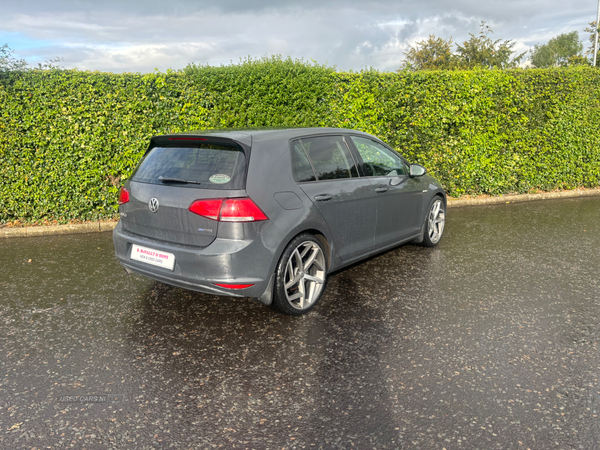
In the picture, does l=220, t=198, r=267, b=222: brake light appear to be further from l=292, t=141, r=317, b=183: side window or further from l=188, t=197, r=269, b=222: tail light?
l=292, t=141, r=317, b=183: side window

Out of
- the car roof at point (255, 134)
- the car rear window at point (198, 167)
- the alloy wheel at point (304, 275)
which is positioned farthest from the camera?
the alloy wheel at point (304, 275)

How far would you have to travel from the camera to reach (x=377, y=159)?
542cm

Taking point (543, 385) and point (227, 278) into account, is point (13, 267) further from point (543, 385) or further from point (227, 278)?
point (543, 385)

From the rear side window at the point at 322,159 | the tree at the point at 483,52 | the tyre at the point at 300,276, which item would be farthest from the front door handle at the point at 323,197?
the tree at the point at 483,52

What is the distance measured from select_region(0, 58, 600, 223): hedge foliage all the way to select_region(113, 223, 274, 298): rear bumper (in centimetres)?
485

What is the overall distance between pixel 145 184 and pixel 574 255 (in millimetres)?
5262

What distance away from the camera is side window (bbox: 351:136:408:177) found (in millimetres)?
5152

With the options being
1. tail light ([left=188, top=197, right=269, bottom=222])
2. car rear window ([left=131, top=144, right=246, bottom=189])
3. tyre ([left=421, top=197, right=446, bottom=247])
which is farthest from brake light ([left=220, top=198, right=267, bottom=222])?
tyre ([left=421, top=197, right=446, bottom=247])

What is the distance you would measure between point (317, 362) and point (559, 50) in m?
68.3

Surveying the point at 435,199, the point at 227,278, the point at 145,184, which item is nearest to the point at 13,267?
the point at 145,184

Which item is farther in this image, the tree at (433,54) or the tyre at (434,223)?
the tree at (433,54)

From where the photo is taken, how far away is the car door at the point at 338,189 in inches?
171

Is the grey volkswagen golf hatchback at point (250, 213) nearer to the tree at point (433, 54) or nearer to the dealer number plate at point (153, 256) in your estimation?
the dealer number plate at point (153, 256)

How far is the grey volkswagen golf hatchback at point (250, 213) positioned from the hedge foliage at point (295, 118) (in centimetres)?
409
